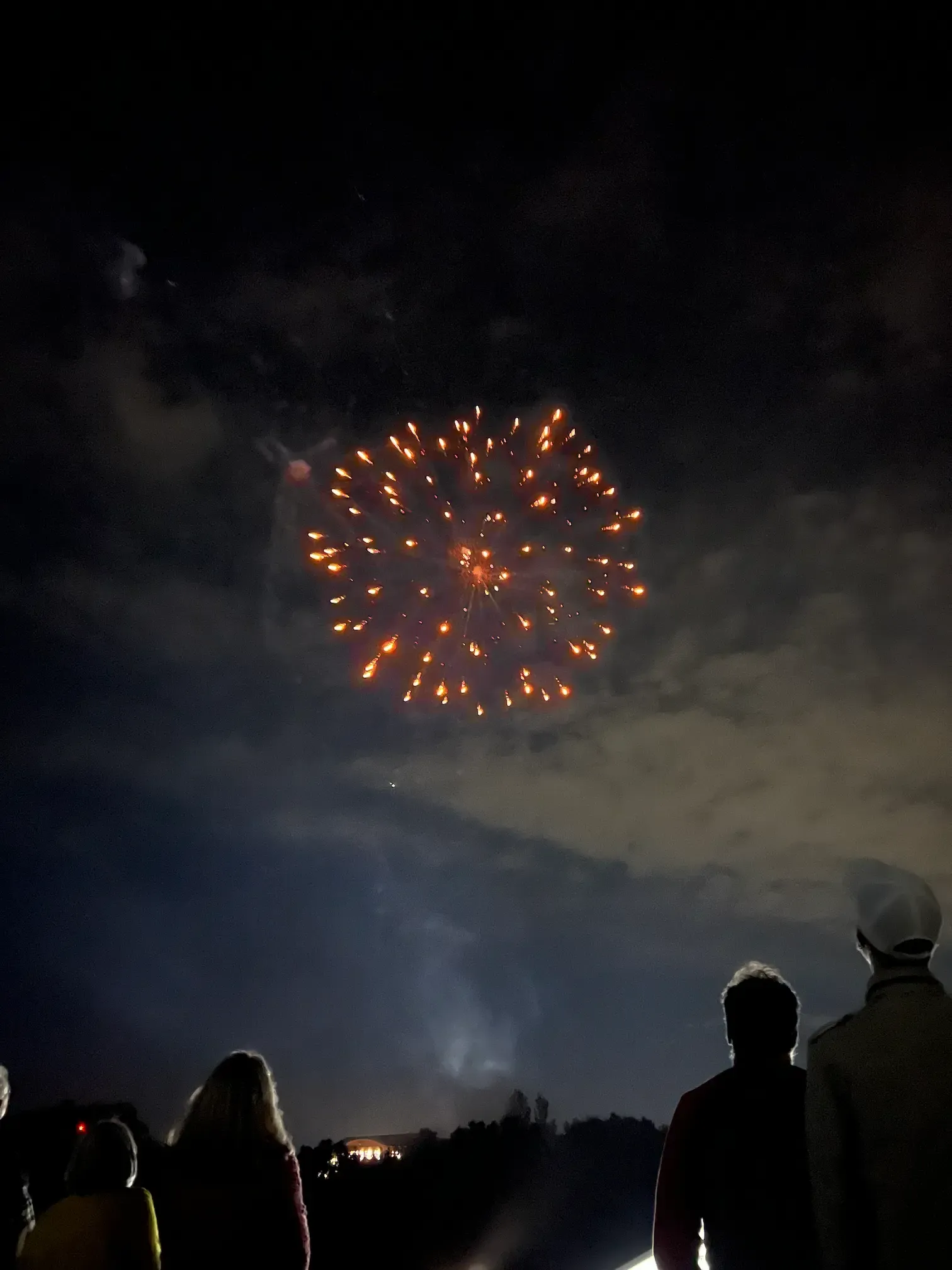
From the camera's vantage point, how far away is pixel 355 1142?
106 m

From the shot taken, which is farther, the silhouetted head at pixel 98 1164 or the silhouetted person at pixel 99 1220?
the silhouetted head at pixel 98 1164


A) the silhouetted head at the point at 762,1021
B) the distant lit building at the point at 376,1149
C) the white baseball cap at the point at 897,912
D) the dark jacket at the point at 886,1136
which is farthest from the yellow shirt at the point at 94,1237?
the distant lit building at the point at 376,1149

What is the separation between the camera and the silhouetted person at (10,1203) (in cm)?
451

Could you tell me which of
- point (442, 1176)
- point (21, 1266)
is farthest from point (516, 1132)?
point (21, 1266)

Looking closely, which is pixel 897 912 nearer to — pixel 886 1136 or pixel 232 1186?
pixel 886 1136

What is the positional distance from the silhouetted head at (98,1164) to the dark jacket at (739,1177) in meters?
2.84

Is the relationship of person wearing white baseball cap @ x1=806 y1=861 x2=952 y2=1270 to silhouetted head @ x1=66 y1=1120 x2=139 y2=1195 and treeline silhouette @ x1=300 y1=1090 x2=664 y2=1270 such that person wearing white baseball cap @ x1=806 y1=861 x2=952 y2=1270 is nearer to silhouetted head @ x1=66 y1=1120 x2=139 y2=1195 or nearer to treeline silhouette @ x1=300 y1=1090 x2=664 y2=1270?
silhouetted head @ x1=66 y1=1120 x2=139 y2=1195

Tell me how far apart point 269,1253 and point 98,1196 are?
48.5 inches

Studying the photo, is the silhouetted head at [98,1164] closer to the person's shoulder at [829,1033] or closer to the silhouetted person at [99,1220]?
the silhouetted person at [99,1220]

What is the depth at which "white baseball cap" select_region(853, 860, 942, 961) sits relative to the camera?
10.0ft

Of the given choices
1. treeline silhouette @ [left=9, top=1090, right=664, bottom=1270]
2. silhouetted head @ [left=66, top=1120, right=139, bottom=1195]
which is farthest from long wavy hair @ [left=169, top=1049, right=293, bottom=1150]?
treeline silhouette @ [left=9, top=1090, right=664, bottom=1270]

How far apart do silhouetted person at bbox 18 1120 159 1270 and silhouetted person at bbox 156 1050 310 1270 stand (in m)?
0.81

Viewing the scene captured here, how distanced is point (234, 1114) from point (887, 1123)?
2757mm

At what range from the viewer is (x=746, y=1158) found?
10.0 feet
